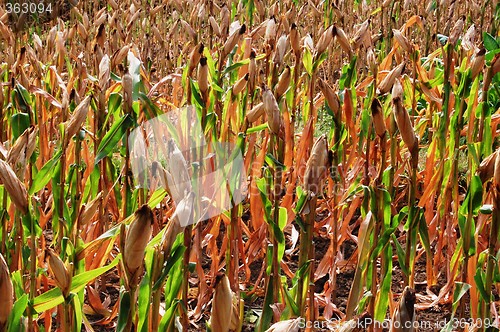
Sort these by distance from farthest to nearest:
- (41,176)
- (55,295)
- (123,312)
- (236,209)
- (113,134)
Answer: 1. (236,209)
2. (113,134)
3. (41,176)
4. (55,295)
5. (123,312)

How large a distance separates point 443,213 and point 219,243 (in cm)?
54

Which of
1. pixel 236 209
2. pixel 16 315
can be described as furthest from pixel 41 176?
pixel 236 209

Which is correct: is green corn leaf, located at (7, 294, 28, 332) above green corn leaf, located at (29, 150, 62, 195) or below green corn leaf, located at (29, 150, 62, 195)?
below

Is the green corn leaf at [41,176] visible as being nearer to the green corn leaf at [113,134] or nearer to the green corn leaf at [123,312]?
the green corn leaf at [113,134]

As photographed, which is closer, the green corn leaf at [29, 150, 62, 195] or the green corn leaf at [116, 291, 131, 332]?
the green corn leaf at [116, 291, 131, 332]

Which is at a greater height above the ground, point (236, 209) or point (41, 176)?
point (41, 176)

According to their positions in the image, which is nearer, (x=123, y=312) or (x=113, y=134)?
(x=123, y=312)

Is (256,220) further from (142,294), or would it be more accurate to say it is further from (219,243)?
(142,294)

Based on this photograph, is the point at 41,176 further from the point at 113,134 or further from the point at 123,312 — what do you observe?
the point at 123,312

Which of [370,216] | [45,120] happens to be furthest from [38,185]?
[45,120]

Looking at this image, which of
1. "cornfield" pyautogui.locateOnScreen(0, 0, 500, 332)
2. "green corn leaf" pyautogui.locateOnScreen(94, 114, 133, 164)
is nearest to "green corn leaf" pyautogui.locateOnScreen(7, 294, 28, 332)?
"cornfield" pyautogui.locateOnScreen(0, 0, 500, 332)

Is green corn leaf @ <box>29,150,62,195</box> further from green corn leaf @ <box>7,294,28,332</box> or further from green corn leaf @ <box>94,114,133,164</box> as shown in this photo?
green corn leaf @ <box>7,294,28,332</box>

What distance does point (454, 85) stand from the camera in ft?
5.97

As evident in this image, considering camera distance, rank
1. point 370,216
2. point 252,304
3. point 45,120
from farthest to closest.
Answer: point 45,120 < point 252,304 < point 370,216
